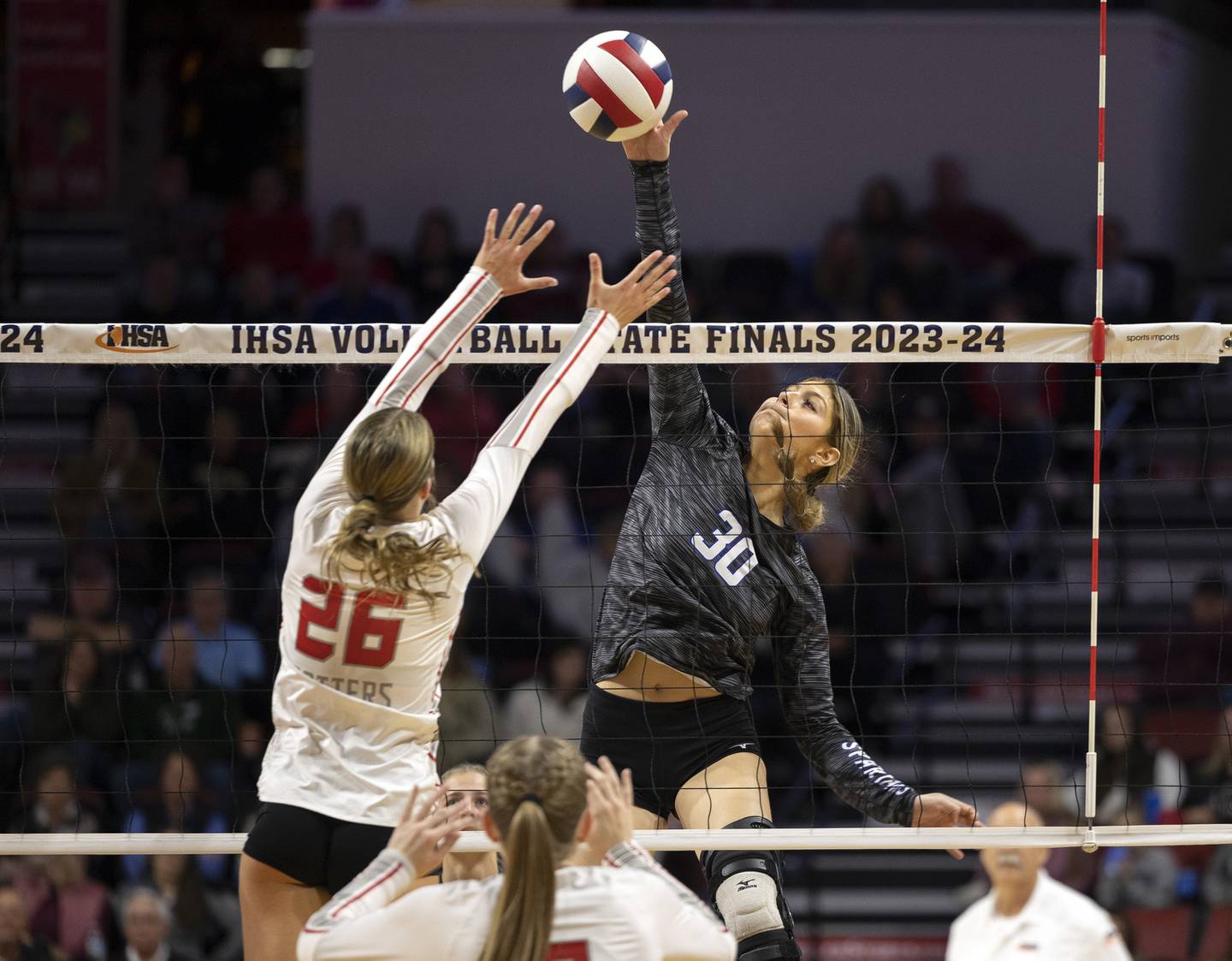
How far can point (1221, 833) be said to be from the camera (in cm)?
469

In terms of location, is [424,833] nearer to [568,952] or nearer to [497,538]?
[568,952]

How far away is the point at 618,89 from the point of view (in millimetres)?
4711

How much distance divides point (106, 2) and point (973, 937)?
31.7 feet

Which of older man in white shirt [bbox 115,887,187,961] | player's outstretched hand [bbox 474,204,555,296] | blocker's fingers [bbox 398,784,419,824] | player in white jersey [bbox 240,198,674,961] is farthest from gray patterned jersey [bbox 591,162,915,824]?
older man in white shirt [bbox 115,887,187,961]

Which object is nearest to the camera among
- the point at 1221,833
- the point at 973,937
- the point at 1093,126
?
the point at 1221,833

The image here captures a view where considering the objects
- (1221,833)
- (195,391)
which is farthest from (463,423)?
(1221,833)

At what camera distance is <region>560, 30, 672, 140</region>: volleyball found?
4703 millimetres

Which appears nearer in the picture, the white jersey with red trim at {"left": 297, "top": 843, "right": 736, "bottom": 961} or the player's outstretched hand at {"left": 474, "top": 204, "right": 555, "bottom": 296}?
the white jersey with red trim at {"left": 297, "top": 843, "right": 736, "bottom": 961}

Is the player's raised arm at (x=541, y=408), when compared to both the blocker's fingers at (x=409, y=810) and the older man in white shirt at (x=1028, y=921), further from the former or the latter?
the older man in white shirt at (x=1028, y=921)

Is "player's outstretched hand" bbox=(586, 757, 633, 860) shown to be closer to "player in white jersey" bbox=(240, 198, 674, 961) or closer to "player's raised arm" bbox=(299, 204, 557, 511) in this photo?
"player in white jersey" bbox=(240, 198, 674, 961)

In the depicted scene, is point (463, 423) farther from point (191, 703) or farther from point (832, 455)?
point (832, 455)

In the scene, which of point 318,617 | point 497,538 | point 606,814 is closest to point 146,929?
point 497,538

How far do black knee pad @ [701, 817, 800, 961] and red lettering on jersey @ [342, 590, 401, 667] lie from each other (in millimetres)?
1326

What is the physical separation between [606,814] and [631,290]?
1301mm
